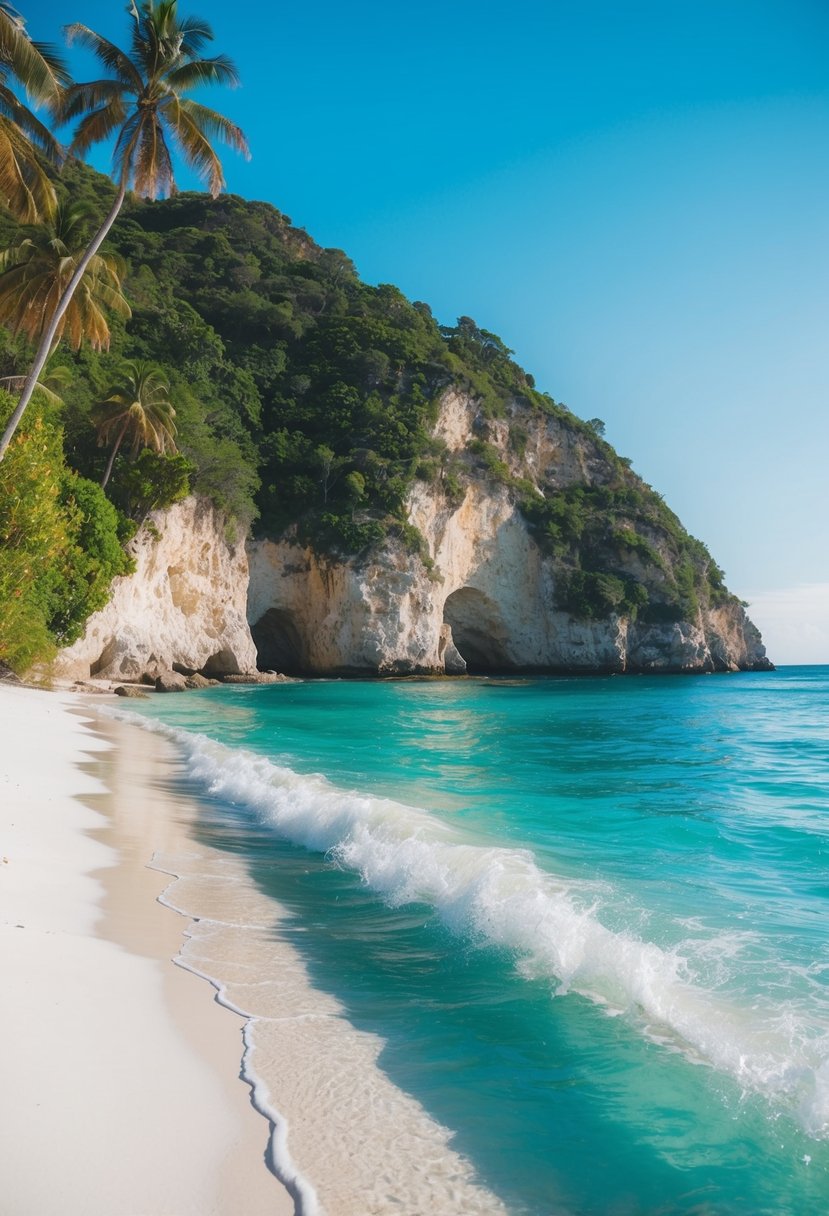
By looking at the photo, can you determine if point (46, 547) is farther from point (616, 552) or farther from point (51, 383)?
point (616, 552)

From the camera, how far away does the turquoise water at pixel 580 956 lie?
9.16 ft

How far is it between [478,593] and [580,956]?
4640 centimetres

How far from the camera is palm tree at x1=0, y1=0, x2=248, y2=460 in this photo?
14.0 m

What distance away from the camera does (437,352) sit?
5106 cm

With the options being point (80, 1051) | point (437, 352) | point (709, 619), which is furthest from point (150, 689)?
point (709, 619)

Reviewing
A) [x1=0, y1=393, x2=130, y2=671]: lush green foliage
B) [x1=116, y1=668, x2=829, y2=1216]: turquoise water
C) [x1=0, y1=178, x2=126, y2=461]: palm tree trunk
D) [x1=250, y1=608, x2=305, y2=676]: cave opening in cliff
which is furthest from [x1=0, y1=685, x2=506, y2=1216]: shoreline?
[x1=250, y1=608, x2=305, y2=676]: cave opening in cliff

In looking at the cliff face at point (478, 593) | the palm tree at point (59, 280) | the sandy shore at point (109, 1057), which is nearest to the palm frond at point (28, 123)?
the palm tree at point (59, 280)

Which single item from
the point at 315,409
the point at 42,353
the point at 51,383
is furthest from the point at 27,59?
the point at 315,409

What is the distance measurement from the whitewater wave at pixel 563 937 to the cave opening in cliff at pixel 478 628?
42.5 meters

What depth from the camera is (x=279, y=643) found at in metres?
47.3

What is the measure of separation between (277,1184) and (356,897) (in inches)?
135

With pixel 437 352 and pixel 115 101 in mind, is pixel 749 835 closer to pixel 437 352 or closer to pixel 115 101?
pixel 115 101

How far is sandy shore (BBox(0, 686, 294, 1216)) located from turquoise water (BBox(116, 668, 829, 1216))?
0.80 m

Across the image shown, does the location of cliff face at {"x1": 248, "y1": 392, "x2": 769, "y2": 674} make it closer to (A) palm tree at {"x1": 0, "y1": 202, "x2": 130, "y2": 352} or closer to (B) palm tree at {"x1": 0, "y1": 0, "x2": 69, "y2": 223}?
(A) palm tree at {"x1": 0, "y1": 202, "x2": 130, "y2": 352}
